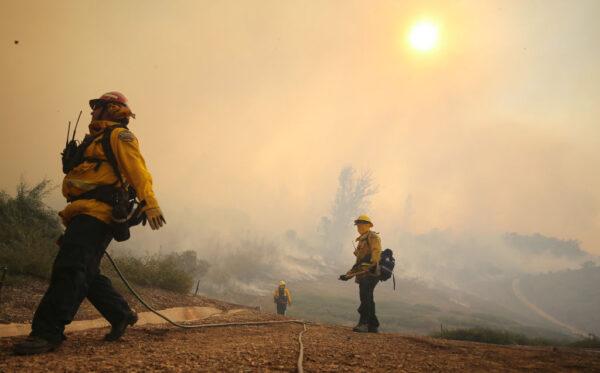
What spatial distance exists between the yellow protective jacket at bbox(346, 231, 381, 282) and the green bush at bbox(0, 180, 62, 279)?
Result: 594cm

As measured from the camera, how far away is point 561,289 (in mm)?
103312

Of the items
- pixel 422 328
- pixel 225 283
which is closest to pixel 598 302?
pixel 422 328

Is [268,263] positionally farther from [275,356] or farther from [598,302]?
[598,302]

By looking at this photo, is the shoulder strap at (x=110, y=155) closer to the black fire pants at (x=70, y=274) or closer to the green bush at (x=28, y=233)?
the black fire pants at (x=70, y=274)

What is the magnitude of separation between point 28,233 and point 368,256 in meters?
7.67

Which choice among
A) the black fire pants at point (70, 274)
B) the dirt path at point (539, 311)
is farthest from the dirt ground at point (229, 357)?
the dirt path at point (539, 311)

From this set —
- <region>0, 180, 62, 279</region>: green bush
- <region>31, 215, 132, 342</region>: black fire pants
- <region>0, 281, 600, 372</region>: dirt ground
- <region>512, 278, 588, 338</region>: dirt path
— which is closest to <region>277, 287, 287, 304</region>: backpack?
<region>0, 180, 62, 279</region>: green bush

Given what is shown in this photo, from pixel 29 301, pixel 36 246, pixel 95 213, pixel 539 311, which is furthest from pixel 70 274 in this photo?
pixel 539 311

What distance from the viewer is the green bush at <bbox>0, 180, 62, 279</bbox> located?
20.6ft

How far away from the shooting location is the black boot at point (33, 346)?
2676mm

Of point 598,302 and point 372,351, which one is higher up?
point 598,302

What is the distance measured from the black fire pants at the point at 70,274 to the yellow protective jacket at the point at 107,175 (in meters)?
0.12

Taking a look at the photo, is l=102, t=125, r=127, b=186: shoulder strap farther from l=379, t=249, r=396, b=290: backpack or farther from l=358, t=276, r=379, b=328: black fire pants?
l=379, t=249, r=396, b=290: backpack

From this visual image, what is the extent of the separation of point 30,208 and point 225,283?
4342 cm
